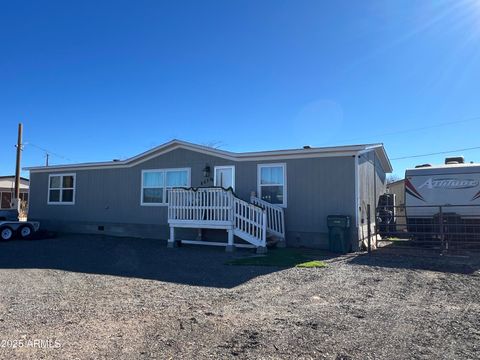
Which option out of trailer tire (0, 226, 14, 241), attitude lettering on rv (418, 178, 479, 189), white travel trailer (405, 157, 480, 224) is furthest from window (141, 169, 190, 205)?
attitude lettering on rv (418, 178, 479, 189)

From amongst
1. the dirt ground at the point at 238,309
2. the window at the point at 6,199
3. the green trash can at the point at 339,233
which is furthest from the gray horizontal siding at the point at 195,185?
the window at the point at 6,199

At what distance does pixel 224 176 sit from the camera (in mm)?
13578

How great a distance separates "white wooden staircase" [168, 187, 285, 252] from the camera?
1107 centimetres

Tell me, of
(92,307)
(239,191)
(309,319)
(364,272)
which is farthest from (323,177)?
(92,307)

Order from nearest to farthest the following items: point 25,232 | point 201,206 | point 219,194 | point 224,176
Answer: point 219,194, point 201,206, point 224,176, point 25,232

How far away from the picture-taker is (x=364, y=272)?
26.5ft

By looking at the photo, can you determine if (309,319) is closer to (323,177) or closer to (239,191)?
(323,177)

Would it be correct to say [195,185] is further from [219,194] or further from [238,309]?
[238,309]

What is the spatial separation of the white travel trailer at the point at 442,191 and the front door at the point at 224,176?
19.9 ft

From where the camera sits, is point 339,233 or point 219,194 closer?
point 339,233

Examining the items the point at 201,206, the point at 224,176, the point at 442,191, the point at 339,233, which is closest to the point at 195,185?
the point at 224,176

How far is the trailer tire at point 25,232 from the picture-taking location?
14883 mm

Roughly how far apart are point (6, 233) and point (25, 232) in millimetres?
672

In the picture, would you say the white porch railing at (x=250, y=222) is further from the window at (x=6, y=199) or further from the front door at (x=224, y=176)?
the window at (x=6, y=199)
